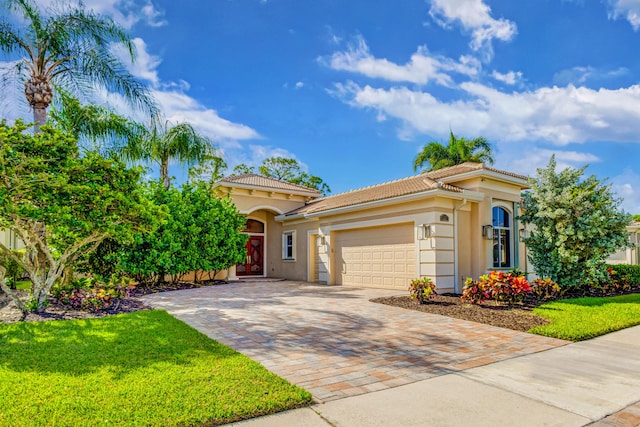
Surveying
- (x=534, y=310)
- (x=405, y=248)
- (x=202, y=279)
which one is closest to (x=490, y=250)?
(x=405, y=248)

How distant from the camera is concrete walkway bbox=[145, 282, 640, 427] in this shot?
328 cm

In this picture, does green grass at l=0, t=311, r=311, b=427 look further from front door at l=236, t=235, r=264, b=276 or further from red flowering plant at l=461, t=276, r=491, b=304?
front door at l=236, t=235, r=264, b=276

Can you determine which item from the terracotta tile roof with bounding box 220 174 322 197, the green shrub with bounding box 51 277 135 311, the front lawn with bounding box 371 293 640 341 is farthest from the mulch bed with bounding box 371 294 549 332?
the terracotta tile roof with bounding box 220 174 322 197

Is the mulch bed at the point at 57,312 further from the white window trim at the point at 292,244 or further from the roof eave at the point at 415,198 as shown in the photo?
the white window trim at the point at 292,244

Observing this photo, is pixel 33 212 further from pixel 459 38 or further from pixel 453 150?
pixel 453 150

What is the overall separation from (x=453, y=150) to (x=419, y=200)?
48.3 feet

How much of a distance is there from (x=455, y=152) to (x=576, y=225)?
15201 mm

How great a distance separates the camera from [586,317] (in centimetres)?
765

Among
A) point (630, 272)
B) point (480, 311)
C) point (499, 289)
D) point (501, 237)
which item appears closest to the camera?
point (480, 311)

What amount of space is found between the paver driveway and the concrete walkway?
0.05ft

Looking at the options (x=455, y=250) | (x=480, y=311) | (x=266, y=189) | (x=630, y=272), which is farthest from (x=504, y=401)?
(x=630, y=272)

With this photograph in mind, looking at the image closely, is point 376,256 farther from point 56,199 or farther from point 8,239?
point 8,239

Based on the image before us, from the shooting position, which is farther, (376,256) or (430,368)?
(376,256)

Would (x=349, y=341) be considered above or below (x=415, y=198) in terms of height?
below
